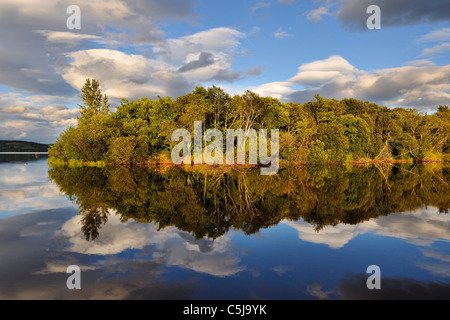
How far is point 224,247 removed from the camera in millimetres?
9367

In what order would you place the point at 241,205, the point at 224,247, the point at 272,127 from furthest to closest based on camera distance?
1. the point at 272,127
2. the point at 241,205
3. the point at 224,247

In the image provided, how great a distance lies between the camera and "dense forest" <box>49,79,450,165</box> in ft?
168

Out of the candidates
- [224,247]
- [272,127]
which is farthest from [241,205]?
[272,127]

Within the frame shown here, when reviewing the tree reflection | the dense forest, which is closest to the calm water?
the tree reflection

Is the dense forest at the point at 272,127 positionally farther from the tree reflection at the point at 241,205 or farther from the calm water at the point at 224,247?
the calm water at the point at 224,247

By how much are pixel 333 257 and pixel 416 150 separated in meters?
78.1

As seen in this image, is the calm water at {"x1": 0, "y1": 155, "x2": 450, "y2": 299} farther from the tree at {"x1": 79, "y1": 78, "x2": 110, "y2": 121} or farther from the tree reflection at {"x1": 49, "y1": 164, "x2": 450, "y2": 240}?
the tree at {"x1": 79, "y1": 78, "x2": 110, "y2": 121}

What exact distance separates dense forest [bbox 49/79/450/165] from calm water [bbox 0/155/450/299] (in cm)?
3337

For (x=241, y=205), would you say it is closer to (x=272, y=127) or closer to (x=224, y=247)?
(x=224, y=247)

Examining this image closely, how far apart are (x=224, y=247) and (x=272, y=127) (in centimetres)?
4948

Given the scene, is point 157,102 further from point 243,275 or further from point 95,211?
point 243,275

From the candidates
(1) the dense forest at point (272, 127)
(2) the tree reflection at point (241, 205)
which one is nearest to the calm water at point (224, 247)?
(2) the tree reflection at point (241, 205)
